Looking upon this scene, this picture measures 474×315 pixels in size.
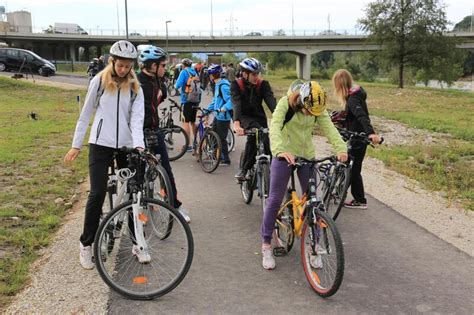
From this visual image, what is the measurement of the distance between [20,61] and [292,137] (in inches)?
1412

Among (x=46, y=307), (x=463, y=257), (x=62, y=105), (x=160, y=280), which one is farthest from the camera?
(x=62, y=105)

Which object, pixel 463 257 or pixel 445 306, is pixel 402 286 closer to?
pixel 445 306

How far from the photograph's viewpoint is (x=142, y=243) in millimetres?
4234

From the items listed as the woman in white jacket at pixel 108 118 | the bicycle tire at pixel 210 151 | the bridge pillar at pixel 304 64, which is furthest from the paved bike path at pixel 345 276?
the bridge pillar at pixel 304 64

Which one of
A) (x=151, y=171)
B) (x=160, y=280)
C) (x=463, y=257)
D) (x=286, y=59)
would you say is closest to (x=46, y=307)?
(x=160, y=280)

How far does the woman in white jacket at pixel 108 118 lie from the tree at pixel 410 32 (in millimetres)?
49188

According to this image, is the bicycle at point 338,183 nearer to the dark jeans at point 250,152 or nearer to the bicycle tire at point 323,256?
the dark jeans at point 250,152

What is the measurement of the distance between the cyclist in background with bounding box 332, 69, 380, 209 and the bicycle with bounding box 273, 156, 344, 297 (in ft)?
6.44

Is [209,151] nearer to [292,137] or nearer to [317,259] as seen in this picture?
[292,137]

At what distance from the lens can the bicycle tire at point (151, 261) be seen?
398cm

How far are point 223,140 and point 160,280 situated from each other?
193 inches

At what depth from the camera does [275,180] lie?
451cm

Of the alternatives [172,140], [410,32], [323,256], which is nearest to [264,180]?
[323,256]

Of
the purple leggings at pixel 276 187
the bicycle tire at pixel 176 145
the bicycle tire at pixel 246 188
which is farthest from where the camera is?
the bicycle tire at pixel 176 145
